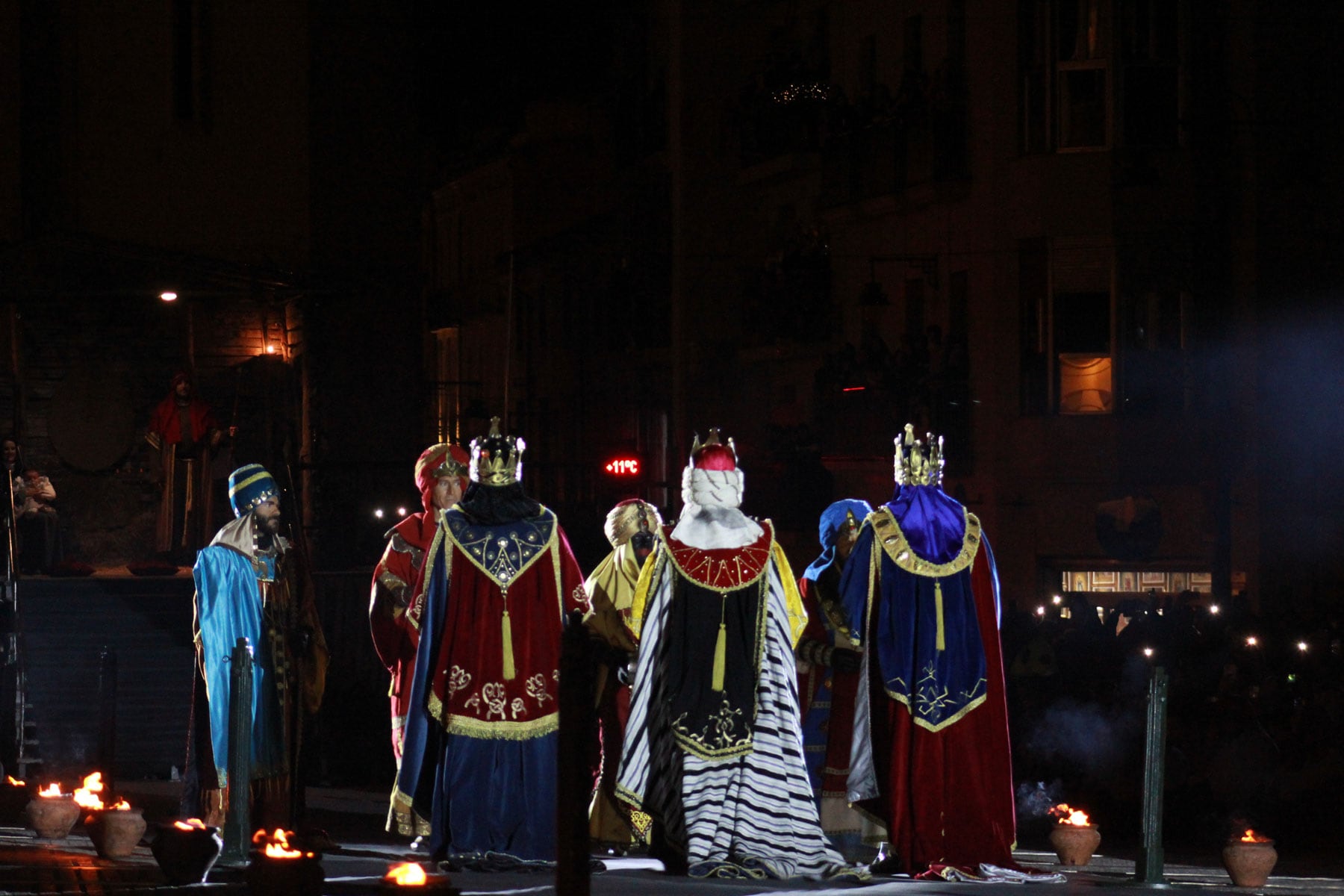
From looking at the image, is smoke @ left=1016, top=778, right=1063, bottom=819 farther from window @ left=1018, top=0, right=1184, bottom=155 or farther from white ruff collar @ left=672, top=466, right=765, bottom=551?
window @ left=1018, top=0, right=1184, bottom=155

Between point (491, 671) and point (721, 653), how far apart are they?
127 centimetres

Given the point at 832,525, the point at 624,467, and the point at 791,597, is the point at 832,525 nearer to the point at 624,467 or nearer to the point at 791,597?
the point at 791,597

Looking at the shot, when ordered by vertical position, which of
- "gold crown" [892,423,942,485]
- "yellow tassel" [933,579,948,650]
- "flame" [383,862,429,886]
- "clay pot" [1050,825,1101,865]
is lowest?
"clay pot" [1050,825,1101,865]

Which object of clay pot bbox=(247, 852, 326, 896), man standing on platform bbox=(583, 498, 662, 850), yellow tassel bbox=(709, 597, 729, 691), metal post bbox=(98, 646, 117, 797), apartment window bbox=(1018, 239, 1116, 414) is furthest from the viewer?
apartment window bbox=(1018, 239, 1116, 414)

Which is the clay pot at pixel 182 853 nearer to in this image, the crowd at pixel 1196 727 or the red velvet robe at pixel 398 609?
the red velvet robe at pixel 398 609

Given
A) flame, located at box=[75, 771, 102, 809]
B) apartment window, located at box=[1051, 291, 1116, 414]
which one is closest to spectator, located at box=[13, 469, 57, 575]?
flame, located at box=[75, 771, 102, 809]

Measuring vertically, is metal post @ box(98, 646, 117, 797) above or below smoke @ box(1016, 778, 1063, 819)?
above

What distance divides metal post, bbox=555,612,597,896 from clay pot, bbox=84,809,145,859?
428 centimetres

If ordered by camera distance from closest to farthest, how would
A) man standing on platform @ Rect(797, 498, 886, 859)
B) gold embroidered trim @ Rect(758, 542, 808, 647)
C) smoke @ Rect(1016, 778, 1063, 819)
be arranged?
gold embroidered trim @ Rect(758, 542, 808, 647) → man standing on platform @ Rect(797, 498, 886, 859) → smoke @ Rect(1016, 778, 1063, 819)

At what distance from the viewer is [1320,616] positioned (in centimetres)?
1820

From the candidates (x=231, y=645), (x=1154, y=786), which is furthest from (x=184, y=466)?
(x=1154, y=786)

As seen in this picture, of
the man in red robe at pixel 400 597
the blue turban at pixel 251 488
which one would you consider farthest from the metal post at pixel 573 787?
the blue turban at pixel 251 488

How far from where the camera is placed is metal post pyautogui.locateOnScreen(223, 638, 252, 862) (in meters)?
11.8

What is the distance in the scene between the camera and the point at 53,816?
13.1 m
